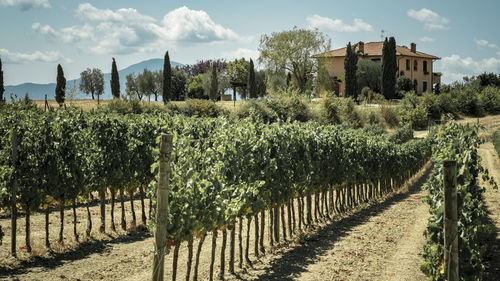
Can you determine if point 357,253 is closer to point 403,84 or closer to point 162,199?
point 162,199

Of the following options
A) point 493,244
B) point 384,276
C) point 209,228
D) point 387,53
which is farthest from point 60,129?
point 387,53

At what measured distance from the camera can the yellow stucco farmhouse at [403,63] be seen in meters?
69.1

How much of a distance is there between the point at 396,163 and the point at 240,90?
6362 cm

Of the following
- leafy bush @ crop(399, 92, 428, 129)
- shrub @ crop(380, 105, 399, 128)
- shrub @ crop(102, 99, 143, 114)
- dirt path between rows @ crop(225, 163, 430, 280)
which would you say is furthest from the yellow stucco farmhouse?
dirt path between rows @ crop(225, 163, 430, 280)

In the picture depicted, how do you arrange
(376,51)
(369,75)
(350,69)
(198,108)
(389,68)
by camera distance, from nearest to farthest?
(198,108), (350,69), (389,68), (369,75), (376,51)

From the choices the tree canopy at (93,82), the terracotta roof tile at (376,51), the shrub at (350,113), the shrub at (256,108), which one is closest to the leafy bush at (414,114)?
the shrub at (350,113)

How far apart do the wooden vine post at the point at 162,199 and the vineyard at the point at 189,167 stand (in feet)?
3.56

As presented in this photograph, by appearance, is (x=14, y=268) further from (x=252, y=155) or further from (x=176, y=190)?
(x=252, y=155)

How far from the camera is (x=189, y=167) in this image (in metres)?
7.92

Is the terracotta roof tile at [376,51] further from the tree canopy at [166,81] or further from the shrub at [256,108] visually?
the shrub at [256,108]

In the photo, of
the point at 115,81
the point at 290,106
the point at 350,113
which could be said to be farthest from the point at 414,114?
the point at 115,81

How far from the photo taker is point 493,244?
10.9 meters

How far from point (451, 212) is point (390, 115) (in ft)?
148

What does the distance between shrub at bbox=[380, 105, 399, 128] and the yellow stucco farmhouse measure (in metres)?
17.4
